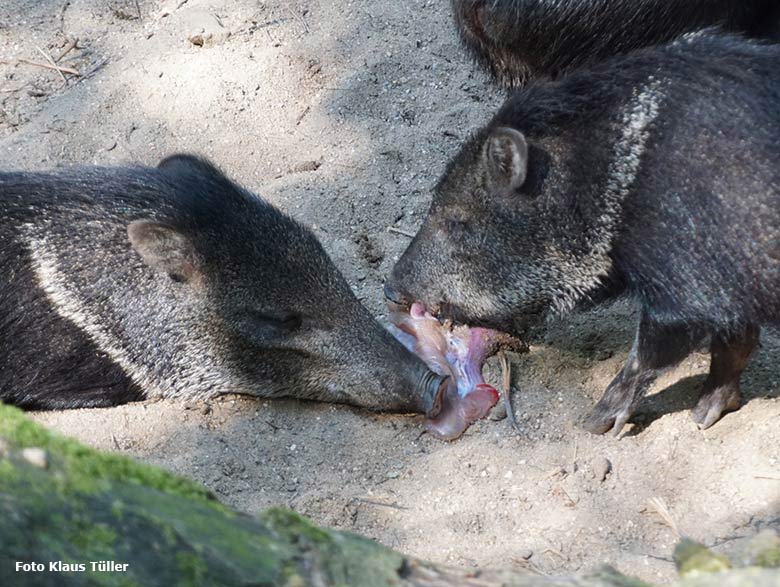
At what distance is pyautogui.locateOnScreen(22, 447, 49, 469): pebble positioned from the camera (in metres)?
2.04

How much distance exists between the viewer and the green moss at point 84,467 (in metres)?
2.04

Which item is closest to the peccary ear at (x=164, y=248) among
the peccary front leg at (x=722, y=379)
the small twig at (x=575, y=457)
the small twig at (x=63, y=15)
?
the small twig at (x=575, y=457)

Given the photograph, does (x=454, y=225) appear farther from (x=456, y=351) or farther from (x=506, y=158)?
(x=456, y=351)

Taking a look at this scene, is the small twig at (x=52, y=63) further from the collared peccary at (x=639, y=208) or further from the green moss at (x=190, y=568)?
the green moss at (x=190, y=568)

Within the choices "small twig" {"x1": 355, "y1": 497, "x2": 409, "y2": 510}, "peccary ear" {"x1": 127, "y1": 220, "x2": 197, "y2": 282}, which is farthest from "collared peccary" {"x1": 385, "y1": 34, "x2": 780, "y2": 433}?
"peccary ear" {"x1": 127, "y1": 220, "x2": 197, "y2": 282}

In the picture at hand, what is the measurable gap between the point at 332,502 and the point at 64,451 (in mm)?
1717

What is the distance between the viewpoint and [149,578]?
1884 millimetres

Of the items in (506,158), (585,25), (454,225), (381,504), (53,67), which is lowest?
(381,504)

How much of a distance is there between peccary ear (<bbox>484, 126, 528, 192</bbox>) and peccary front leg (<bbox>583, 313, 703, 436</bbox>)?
2.25 feet

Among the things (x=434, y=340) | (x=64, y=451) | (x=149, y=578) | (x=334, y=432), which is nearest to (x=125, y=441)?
(x=334, y=432)

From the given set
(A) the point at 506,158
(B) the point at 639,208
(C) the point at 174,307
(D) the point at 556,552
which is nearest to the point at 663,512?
(D) the point at 556,552

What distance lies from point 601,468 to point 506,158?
1.18m

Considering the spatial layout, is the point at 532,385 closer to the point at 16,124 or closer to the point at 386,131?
the point at 386,131

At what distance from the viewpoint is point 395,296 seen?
4.57m
